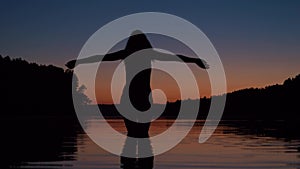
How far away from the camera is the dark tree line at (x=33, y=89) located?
133625 millimetres

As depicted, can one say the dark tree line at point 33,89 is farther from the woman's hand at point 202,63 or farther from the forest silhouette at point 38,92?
the woman's hand at point 202,63

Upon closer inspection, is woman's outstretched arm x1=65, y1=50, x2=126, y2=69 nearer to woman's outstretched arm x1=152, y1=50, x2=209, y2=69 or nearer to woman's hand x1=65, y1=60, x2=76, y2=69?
woman's hand x1=65, y1=60, x2=76, y2=69

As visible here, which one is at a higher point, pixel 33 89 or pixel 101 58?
pixel 33 89

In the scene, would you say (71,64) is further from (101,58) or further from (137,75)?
(137,75)

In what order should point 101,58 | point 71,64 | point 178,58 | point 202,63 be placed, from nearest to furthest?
point 101,58 < point 178,58 < point 71,64 < point 202,63

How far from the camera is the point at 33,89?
155750 millimetres

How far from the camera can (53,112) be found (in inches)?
5930

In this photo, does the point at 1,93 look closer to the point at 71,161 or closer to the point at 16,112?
the point at 16,112

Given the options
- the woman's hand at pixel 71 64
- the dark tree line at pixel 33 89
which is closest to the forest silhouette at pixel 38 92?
Answer: the dark tree line at pixel 33 89

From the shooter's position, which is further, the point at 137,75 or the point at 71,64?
the point at 71,64

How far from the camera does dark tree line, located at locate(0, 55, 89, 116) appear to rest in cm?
13362

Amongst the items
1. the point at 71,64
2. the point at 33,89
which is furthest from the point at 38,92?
the point at 71,64

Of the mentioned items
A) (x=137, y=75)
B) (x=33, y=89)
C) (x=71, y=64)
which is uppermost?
(x=33, y=89)

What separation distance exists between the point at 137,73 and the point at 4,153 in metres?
8.59
